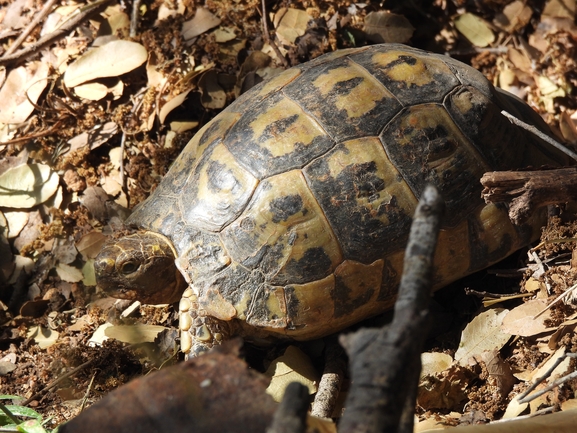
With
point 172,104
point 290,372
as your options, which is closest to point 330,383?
point 290,372

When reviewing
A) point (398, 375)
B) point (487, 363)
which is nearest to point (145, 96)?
point (487, 363)

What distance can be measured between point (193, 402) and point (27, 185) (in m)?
3.27

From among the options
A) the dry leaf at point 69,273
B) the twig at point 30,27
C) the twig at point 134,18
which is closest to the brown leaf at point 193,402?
the dry leaf at point 69,273

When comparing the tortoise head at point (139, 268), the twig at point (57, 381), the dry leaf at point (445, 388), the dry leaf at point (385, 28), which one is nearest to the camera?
the dry leaf at point (445, 388)

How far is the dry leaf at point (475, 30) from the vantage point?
186 inches

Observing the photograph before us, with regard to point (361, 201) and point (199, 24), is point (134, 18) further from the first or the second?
point (361, 201)

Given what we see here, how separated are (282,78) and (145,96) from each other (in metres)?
1.34

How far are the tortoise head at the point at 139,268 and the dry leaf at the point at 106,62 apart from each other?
5.38ft

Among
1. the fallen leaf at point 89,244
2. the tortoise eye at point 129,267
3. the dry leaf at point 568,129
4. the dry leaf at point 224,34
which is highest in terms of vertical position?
the dry leaf at point 224,34

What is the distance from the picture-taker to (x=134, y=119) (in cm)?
441

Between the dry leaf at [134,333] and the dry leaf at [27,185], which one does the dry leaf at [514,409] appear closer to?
the dry leaf at [134,333]

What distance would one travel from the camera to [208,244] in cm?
315

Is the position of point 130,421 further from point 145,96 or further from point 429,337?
point 145,96

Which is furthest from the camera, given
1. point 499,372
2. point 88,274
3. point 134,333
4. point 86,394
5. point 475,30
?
point 475,30
